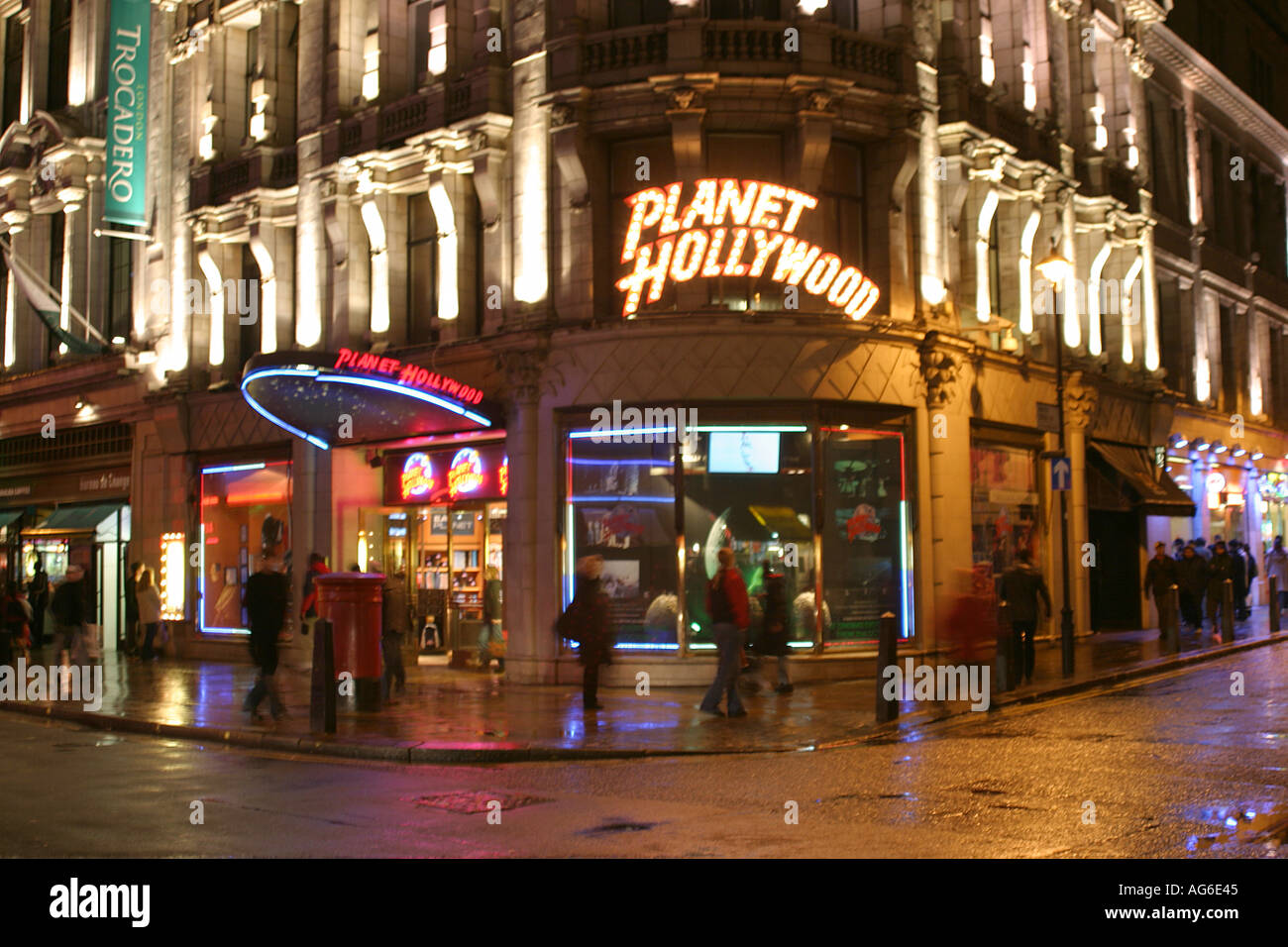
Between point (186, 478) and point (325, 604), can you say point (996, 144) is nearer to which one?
point (325, 604)

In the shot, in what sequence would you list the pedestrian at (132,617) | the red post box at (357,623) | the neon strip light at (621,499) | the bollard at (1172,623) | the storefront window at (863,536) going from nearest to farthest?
the red post box at (357,623)
the neon strip light at (621,499)
the storefront window at (863,536)
the bollard at (1172,623)
the pedestrian at (132,617)

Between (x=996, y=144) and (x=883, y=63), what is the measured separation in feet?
11.5

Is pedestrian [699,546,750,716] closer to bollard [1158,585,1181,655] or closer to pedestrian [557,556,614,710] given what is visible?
pedestrian [557,556,614,710]

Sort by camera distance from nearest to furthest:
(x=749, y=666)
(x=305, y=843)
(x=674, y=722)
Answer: (x=305, y=843), (x=674, y=722), (x=749, y=666)

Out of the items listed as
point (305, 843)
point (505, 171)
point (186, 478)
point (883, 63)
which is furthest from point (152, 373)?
point (305, 843)

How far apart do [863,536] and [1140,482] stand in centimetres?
998

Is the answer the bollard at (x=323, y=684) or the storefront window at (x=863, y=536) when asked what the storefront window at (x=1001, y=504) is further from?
the bollard at (x=323, y=684)

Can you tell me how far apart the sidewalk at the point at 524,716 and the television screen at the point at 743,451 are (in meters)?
3.34

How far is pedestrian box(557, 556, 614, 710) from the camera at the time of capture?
16281mm

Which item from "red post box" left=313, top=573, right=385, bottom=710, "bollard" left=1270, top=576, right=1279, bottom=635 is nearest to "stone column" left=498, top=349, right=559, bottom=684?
"red post box" left=313, top=573, right=385, bottom=710

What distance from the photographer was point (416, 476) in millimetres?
23375

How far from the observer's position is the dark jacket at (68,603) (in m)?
19.8

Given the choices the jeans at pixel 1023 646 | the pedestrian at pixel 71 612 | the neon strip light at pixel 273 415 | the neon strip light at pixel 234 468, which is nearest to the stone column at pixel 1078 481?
the jeans at pixel 1023 646

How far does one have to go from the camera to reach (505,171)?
21.5 metres
